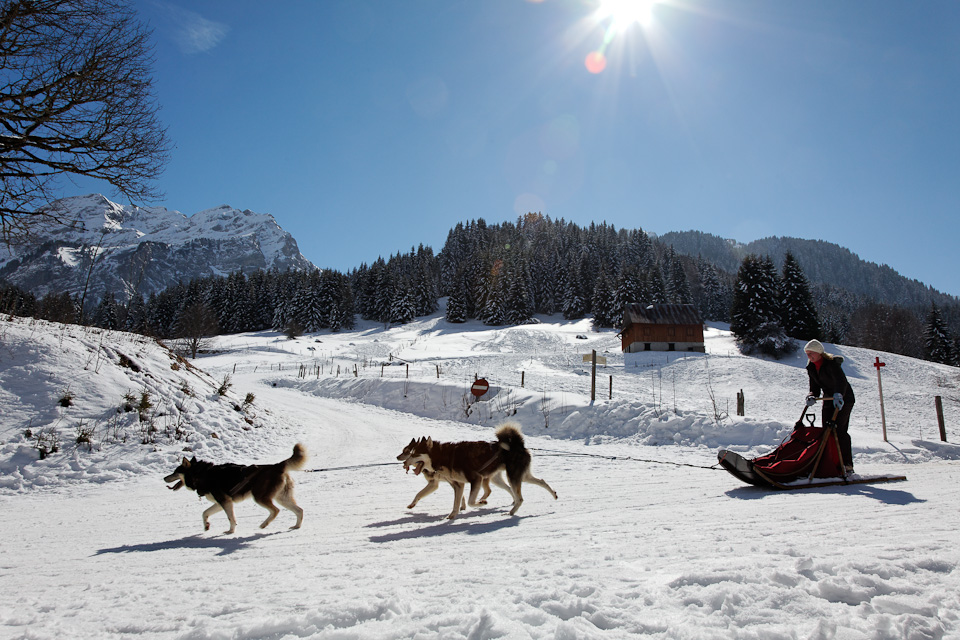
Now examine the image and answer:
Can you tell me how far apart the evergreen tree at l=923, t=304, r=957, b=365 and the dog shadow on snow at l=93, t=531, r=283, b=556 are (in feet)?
257

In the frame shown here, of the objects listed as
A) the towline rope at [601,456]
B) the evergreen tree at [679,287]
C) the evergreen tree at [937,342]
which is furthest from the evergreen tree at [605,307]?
the towline rope at [601,456]

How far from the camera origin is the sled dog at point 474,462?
6254 millimetres

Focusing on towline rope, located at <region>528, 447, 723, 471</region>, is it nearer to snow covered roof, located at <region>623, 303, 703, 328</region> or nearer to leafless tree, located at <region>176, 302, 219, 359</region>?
snow covered roof, located at <region>623, 303, 703, 328</region>

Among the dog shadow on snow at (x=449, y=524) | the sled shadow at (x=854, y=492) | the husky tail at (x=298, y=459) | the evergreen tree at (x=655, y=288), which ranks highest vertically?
the evergreen tree at (x=655, y=288)

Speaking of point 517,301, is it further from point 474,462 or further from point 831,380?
point 474,462

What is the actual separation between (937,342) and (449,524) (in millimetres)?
77870

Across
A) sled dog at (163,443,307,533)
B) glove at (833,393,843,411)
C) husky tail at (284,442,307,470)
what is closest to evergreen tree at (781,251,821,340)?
glove at (833,393,843,411)

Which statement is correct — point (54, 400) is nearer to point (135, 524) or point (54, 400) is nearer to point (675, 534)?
point (135, 524)

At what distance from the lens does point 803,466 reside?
673 cm

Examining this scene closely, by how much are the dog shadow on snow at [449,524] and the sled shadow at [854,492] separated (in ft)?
10.2

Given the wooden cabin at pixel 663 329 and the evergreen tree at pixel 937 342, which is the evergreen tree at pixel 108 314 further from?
the evergreen tree at pixel 937 342

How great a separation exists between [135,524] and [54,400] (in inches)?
255

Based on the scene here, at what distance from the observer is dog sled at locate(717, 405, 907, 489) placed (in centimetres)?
659

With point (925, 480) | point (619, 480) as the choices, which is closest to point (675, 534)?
point (619, 480)
